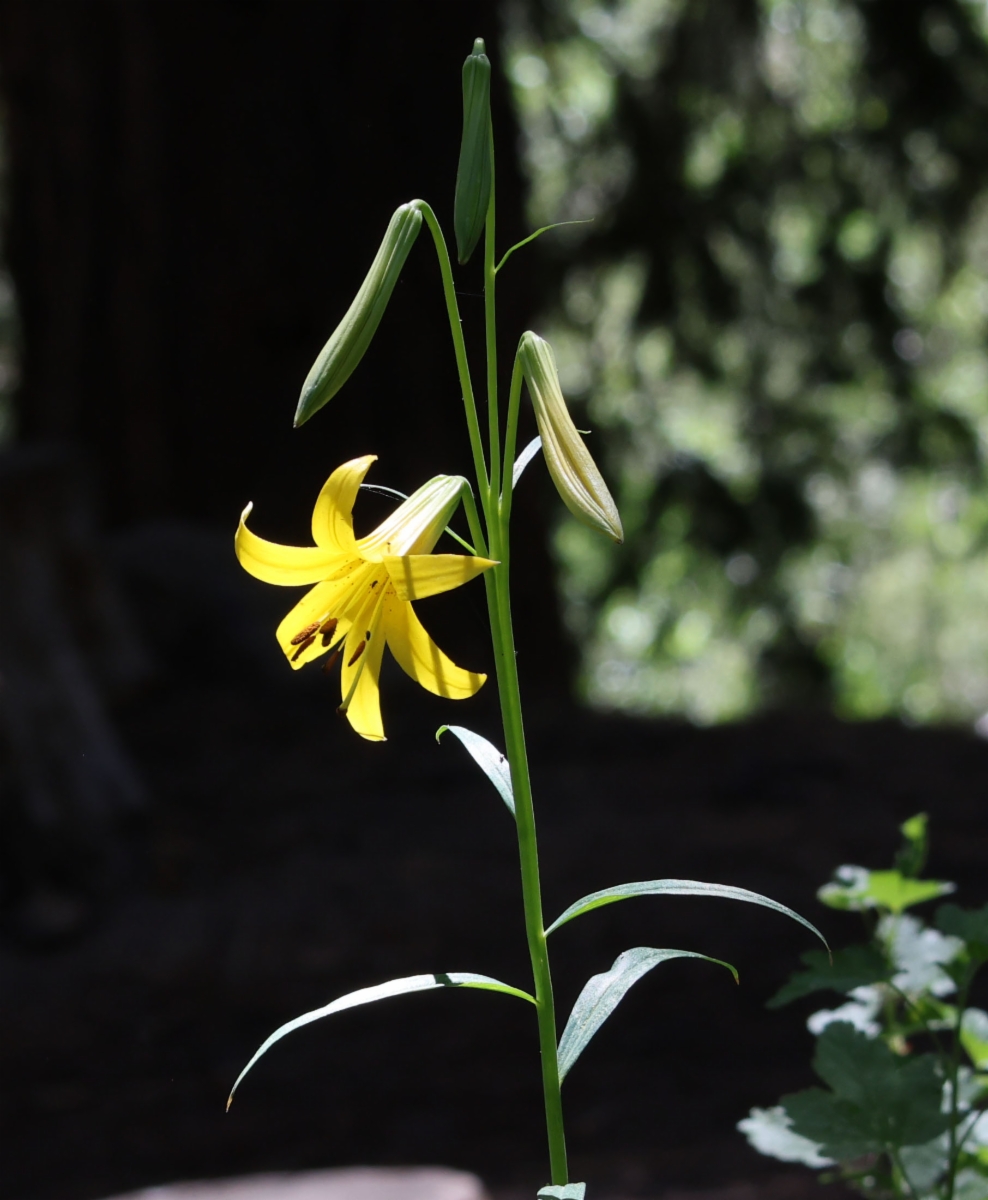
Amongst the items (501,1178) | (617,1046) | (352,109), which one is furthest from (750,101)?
(501,1178)

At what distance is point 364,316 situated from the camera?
88 centimetres

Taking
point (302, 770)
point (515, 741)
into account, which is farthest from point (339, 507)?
point (302, 770)

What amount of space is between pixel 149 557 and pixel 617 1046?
8.48 feet

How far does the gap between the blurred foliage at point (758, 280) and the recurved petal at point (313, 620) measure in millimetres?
5066

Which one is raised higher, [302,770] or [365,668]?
[365,668]

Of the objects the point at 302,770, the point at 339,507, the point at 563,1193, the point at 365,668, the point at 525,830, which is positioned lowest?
the point at 302,770

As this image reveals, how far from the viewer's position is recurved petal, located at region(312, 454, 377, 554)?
2.80 feet

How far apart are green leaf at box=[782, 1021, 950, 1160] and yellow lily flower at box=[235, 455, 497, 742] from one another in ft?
1.54

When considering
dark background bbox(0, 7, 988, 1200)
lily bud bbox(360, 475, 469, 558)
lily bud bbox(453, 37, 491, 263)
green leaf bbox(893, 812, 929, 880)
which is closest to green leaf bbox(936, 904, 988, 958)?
green leaf bbox(893, 812, 929, 880)

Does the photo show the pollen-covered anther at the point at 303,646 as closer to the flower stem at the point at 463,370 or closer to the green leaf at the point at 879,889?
the flower stem at the point at 463,370

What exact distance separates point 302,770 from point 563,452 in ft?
11.9

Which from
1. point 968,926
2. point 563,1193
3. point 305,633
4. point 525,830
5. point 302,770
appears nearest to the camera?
point 563,1193

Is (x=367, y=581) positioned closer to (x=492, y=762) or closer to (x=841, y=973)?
(x=492, y=762)

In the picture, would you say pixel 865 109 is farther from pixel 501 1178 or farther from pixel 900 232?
pixel 501 1178
